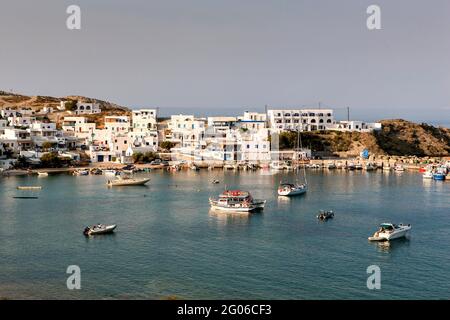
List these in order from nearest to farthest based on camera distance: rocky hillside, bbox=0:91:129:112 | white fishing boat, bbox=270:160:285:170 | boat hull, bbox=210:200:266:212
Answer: boat hull, bbox=210:200:266:212, white fishing boat, bbox=270:160:285:170, rocky hillside, bbox=0:91:129:112

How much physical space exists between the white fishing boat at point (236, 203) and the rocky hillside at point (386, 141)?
985 inches

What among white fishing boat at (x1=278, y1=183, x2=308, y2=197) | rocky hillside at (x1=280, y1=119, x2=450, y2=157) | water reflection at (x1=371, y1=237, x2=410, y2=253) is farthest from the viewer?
rocky hillside at (x1=280, y1=119, x2=450, y2=157)

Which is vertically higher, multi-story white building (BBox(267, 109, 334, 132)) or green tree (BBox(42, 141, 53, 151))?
multi-story white building (BBox(267, 109, 334, 132))

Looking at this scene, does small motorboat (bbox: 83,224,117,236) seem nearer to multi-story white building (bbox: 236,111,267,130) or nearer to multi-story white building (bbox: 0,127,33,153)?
multi-story white building (bbox: 0,127,33,153)

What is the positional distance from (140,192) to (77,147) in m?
18.8

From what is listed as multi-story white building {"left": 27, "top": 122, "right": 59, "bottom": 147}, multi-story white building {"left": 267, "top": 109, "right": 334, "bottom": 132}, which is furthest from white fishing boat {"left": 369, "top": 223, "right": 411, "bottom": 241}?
multi-story white building {"left": 267, "top": 109, "right": 334, "bottom": 132}

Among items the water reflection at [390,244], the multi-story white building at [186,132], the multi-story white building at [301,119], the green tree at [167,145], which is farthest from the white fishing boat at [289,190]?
the multi-story white building at [301,119]

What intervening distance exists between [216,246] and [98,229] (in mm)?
4822

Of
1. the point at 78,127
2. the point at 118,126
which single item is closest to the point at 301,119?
the point at 118,126

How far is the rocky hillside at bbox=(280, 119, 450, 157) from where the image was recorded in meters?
52.6

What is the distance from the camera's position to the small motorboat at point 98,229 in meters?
20.9

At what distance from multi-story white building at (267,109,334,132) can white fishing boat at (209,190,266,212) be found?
30059 mm

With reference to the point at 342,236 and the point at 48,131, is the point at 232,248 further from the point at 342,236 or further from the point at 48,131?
the point at 48,131

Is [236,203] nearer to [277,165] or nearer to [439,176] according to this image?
[439,176]
